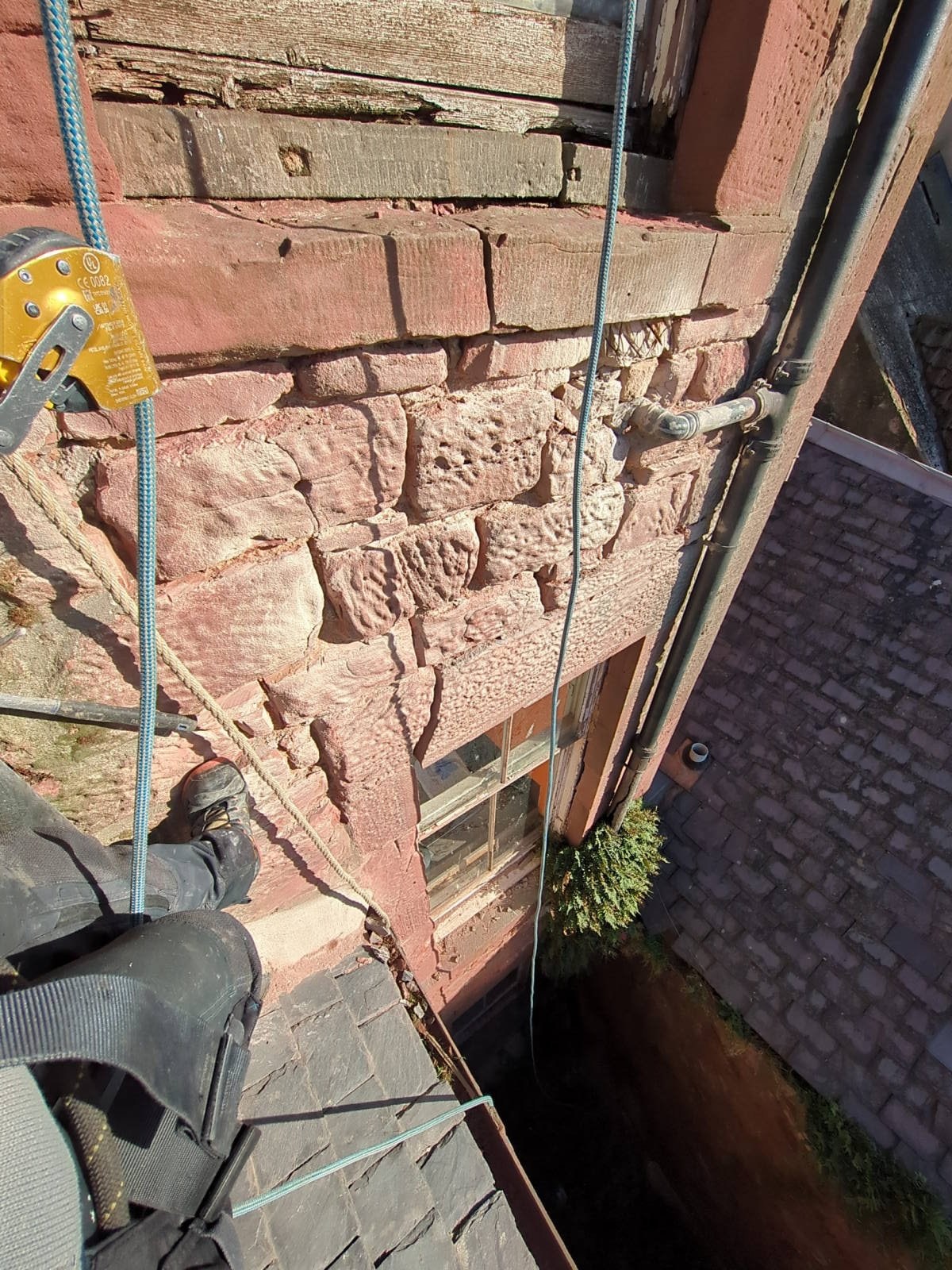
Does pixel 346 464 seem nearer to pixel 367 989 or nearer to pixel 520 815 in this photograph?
pixel 367 989

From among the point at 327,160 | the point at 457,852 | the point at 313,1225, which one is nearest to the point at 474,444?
the point at 327,160

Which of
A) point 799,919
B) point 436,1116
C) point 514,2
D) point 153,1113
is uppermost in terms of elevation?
point 514,2

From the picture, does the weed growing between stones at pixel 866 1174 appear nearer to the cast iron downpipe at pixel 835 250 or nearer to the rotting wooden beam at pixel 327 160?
the cast iron downpipe at pixel 835 250

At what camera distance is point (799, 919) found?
3865mm

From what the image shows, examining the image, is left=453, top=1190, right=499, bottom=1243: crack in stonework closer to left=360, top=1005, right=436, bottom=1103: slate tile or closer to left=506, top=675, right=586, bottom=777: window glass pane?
left=360, top=1005, right=436, bottom=1103: slate tile

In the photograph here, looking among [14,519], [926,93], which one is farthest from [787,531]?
[14,519]

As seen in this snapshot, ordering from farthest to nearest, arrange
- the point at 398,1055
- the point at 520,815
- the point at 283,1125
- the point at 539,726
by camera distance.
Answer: the point at 520,815, the point at 539,726, the point at 398,1055, the point at 283,1125

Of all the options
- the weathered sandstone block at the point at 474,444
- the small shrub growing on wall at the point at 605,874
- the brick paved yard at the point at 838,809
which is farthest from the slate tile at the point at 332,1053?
the brick paved yard at the point at 838,809

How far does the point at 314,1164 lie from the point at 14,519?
6.65 ft

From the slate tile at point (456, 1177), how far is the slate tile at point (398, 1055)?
18cm

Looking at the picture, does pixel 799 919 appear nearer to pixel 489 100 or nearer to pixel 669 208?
pixel 669 208

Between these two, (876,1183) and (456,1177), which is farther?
(876,1183)

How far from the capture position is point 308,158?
1.15m

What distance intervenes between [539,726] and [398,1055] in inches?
57.5
